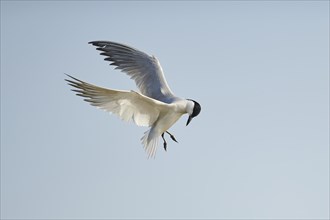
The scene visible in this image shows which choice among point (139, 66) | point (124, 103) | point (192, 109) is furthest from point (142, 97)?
point (139, 66)

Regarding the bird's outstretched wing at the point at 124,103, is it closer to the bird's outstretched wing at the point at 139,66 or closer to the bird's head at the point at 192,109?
the bird's head at the point at 192,109

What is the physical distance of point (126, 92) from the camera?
929cm

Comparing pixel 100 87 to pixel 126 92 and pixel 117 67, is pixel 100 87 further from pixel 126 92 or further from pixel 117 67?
pixel 117 67

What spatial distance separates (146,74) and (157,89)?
45 centimetres

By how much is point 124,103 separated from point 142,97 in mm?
253

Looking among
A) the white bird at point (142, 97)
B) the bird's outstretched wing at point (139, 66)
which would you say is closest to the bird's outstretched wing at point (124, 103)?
the white bird at point (142, 97)

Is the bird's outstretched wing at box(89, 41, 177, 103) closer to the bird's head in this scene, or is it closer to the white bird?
the white bird

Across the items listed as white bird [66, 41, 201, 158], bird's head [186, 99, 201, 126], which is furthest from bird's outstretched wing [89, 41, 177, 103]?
bird's head [186, 99, 201, 126]

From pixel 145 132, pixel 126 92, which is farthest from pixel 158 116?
pixel 126 92

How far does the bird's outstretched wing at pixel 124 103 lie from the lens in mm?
9147

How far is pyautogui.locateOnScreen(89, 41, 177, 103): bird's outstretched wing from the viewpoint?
37.2 feet

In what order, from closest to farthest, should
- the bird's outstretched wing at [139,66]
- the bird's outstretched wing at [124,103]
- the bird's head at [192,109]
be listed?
the bird's outstretched wing at [124,103], the bird's head at [192,109], the bird's outstretched wing at [139,66]

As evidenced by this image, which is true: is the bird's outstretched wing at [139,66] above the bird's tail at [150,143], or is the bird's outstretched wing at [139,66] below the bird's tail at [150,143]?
above

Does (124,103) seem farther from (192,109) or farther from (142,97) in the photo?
(192,109)
